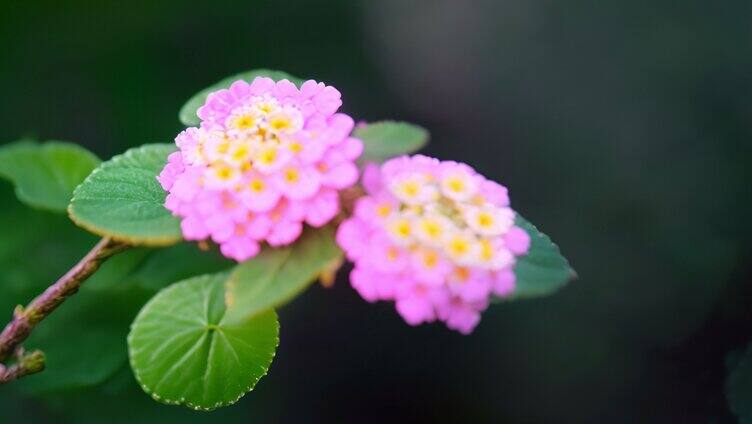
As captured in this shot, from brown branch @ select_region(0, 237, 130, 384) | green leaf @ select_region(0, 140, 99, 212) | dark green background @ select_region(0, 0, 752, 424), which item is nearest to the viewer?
→ brown branch @ select_region(0, 237, 130, 384)

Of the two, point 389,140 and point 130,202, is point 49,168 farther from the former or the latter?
point 389,140

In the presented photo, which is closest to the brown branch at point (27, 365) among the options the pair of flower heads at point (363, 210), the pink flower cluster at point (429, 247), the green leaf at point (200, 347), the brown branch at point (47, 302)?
the brown branch at point (47, 302)

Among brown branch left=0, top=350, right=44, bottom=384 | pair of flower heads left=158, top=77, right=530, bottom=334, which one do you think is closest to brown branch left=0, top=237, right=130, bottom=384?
brown branch left=0, top=350, right=44, bottom=384

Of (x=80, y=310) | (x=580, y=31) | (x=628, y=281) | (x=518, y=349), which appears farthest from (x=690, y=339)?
(x=80, y=310)

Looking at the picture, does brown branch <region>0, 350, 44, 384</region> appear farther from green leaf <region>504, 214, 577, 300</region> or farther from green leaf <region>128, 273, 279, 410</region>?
green leaf <region>504, 214, 577, 300</region>

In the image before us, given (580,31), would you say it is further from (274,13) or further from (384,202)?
(384,202)
